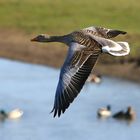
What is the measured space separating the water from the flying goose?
324 inches

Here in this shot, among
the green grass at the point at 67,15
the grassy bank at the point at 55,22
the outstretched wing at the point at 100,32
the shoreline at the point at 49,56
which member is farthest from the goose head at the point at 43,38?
the green grass at the point at 67,15

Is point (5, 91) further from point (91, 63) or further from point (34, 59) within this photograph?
point (91, 63)

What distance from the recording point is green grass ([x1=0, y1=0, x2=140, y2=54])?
30.2 metres

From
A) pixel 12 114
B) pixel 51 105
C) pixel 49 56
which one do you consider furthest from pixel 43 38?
pixel 49 56

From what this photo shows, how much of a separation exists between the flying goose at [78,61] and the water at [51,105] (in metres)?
8.22

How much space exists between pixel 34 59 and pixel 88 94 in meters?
6.07

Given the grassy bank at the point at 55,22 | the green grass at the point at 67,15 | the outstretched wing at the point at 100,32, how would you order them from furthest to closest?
the green grass at the point at 67,15 < the grassy bank at the point at 55,22 < the outstretched wing at the point at 100,32

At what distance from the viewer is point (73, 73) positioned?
8.48 metres

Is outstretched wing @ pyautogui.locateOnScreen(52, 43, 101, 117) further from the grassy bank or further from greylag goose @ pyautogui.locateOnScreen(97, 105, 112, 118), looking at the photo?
the grassy bank

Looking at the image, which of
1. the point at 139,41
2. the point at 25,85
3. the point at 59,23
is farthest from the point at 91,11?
the point at 25,85

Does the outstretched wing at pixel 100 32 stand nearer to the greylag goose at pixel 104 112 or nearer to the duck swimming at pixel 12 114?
the duck swimming at pixel 12 114

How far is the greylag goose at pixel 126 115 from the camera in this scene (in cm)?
1911

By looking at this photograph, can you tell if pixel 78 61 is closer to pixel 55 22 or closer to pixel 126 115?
pixel 126 115

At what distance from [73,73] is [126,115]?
1083 centimetres
